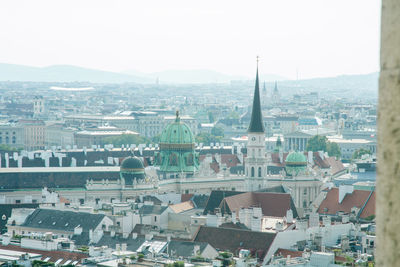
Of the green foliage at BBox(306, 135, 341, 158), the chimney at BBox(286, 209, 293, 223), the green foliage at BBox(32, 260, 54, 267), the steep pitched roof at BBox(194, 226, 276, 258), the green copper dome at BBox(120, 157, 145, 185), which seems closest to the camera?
the green foliage at BBox(32, 260, 54, 267)

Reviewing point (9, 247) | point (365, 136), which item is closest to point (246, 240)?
point (9, 247)

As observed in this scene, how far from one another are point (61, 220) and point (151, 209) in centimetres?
655

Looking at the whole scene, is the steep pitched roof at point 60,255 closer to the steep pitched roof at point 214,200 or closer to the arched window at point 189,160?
the steep pitched roof at point 214,200

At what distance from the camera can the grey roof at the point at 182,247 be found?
166ft

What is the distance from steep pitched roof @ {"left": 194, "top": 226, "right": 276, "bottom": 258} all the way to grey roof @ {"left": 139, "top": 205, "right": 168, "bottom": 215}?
9435 mm

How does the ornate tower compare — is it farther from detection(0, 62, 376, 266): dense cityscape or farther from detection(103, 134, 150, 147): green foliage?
detection(103, 134, 150, 147): green foliage

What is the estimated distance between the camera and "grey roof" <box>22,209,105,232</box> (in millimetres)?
60594

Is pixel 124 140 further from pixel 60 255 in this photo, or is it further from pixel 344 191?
pixel 60 255

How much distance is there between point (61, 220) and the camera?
62.3 m

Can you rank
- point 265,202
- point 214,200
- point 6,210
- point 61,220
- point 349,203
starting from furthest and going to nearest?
point 349,203 < point 265,202 < point 214,200 < point 6,210 < point 61,220

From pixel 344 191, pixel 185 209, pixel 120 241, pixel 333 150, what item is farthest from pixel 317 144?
pixel 120 241

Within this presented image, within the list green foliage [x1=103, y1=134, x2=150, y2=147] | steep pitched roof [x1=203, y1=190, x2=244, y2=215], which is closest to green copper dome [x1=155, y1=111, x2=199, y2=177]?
steep pitched roof [x1=203, y1=190, x2=244, y2=215]

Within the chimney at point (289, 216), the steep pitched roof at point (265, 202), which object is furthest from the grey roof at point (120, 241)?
the steep pitched roof at point (265, 202)

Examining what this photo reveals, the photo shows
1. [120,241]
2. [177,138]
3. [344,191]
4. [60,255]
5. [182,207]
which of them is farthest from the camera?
[177,138]
